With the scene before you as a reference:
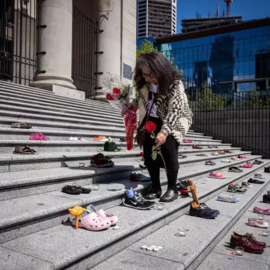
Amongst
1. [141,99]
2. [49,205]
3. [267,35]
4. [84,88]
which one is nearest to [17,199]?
[49,205]

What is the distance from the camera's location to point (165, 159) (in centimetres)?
393

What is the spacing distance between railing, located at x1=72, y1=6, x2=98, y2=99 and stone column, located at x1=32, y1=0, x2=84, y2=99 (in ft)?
13.3

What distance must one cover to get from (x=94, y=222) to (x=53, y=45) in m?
9.84

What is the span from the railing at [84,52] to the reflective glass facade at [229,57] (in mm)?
42907

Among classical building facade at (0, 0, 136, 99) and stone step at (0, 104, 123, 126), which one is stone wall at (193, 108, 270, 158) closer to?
classical building facade at (0, 0, 136, 99)

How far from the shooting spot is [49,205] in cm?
297

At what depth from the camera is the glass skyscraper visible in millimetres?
59000

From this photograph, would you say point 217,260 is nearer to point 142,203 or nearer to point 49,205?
point 142,203

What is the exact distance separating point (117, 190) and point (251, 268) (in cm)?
175

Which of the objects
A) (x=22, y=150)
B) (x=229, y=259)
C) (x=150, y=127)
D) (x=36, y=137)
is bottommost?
(x=229, y=259)

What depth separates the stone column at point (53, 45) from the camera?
1127cm

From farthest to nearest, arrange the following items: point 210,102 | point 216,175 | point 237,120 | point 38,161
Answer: point 210,102, point 237,120, point 216,175, point 38,161

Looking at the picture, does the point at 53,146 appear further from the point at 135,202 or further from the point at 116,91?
the point at 135,202

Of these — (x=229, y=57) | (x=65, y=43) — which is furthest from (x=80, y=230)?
(x=229, y=57)
